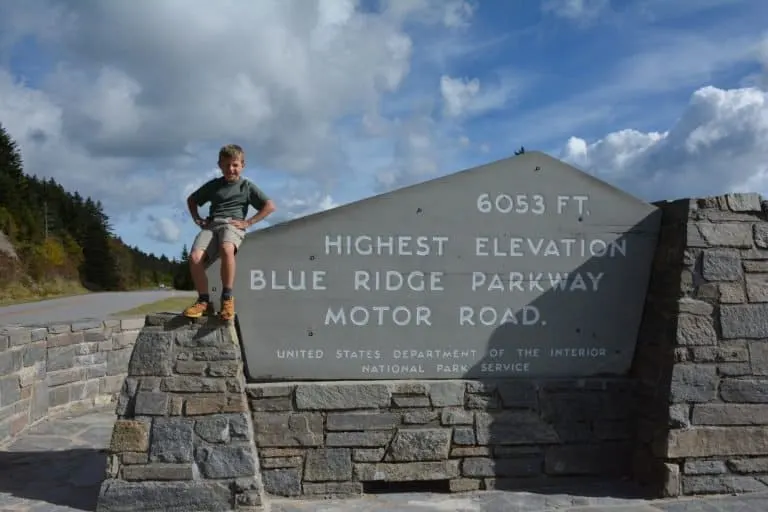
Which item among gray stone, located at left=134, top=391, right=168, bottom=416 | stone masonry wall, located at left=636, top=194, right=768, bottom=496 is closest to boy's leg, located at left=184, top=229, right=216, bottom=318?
gray stone, located at left=134, top=391, right=168, bottom=416

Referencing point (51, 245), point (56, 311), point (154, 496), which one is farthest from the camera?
point (51, 245)

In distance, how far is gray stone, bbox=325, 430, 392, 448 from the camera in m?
4.73

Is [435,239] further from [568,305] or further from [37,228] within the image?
[37,228]

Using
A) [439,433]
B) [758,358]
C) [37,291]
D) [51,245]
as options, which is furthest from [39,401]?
[51,245]

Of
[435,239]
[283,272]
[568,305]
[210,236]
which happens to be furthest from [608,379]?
[210,236]

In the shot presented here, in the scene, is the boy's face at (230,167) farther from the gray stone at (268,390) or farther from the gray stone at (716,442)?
the gray stone at (716,442)

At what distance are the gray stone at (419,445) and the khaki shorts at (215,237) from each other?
1.75 meters

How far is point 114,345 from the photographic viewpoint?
8.55m

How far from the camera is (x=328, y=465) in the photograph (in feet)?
15.5

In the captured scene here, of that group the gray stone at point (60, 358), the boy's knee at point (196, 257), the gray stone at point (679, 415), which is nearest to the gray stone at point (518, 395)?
the gray stone at point (679, 415)

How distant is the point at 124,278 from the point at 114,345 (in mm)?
40025

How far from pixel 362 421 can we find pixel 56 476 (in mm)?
2548

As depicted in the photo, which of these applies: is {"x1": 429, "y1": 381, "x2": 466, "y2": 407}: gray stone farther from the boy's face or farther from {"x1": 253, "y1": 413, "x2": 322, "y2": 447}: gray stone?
the boy's face

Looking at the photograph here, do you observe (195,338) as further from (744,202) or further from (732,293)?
(744,202)
